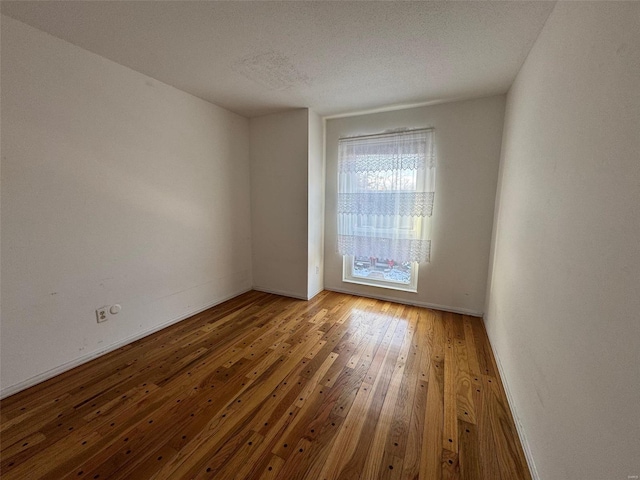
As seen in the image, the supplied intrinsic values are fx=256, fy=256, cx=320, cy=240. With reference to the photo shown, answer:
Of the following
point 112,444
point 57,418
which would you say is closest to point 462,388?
point 112,444

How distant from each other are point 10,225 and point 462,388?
10.3 ft

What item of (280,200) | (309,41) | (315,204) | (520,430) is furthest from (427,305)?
(309,41)

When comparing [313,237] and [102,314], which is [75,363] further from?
[313,237]

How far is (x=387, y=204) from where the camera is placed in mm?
3119

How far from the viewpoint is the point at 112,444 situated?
4.42 feet

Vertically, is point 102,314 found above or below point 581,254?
below

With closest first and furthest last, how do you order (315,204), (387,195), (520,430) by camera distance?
1. (520,430)
2. (387,195)
3. (315,204)

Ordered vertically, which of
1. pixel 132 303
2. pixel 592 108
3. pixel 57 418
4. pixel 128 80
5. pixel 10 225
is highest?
pixel 128 80

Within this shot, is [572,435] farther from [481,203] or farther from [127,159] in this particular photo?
[127,159]

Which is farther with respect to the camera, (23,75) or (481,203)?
(481,203)

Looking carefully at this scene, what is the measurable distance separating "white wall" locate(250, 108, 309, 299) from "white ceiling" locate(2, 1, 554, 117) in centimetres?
70

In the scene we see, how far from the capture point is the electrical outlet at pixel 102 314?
6.78 ft

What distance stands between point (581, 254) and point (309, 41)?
193 centimetres

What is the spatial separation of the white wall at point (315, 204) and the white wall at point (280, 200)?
69 millimetres
